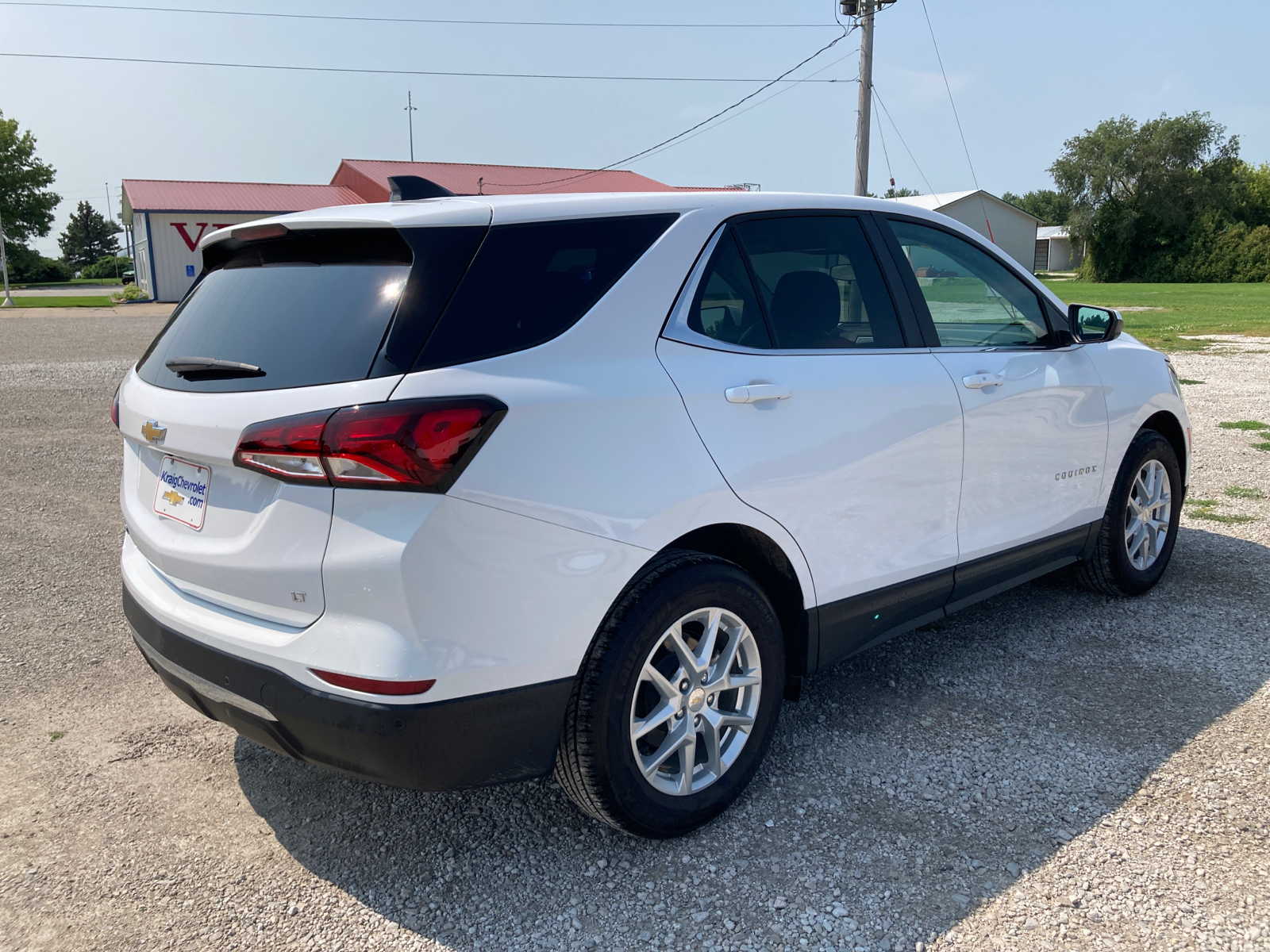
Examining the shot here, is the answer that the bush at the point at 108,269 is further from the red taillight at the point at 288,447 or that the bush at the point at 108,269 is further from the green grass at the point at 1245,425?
the red taillight at the point at 288,447

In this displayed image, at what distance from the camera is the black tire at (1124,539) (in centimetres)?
455

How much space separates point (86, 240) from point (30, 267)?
39.6 metres

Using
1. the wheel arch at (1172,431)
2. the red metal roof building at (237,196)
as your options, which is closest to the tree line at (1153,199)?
the red metal roof building at (237,196)

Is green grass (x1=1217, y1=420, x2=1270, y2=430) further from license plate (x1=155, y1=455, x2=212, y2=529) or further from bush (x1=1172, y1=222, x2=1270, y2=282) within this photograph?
bush (x1=1172, y1=222, x2=1270, y2=282)

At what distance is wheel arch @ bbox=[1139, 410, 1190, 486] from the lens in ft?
15.6

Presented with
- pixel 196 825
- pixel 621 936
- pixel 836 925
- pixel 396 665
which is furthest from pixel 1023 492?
pixel 196 825

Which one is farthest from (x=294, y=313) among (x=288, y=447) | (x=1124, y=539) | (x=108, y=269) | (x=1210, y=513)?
(x=108, y=269)

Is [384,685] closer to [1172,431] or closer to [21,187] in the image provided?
[1172,431]

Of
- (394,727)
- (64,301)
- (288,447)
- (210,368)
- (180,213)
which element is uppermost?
(180,213)

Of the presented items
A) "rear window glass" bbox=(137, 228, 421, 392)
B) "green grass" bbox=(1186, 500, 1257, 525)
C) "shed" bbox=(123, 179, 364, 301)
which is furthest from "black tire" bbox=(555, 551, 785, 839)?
"shed" bbox=(123, 179, 364, 301)

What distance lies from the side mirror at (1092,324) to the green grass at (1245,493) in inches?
123

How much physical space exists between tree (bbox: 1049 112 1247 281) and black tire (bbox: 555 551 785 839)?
2798 inches

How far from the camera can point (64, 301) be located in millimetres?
41562

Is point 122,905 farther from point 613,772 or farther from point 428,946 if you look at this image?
point 613,772
